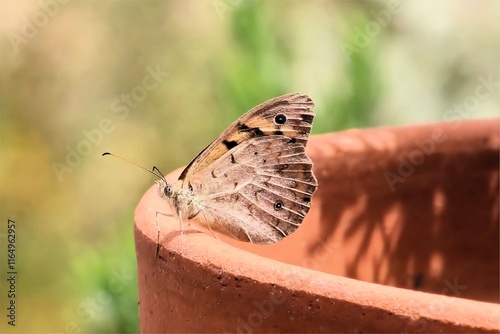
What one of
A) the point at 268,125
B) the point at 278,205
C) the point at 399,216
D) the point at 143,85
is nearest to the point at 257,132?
the point at 268,125

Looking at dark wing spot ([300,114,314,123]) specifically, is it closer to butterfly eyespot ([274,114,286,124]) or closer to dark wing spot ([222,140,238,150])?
butterfly eyespot ([274,114,286,124])

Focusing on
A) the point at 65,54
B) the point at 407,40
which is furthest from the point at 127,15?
the point at 407,40

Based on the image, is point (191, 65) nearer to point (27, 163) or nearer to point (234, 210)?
point (27, 163)

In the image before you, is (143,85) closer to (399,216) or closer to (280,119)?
(399,216)

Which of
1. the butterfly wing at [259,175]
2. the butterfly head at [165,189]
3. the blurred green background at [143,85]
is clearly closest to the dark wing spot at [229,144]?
the butterfly wing at [259,175]

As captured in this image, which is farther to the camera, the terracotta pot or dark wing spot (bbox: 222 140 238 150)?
the terracotta pot

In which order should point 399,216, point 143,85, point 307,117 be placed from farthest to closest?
point 143,85, point 399,216, point 307,117

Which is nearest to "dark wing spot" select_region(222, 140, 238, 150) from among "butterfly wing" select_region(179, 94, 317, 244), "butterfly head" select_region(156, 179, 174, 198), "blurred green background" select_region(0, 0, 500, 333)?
"butterfly wing" select_region(179, 94, 317, 244)

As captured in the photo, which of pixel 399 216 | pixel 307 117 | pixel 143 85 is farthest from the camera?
pixel 143 85

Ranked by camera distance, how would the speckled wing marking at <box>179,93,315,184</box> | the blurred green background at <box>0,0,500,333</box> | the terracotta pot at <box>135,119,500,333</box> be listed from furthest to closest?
the blurred green background at <box>0,0,500,333</box> < the terracotta pot at <box>135,119,500,333</box> < the speckled wing marking at <box>179,93,315,184</box>
